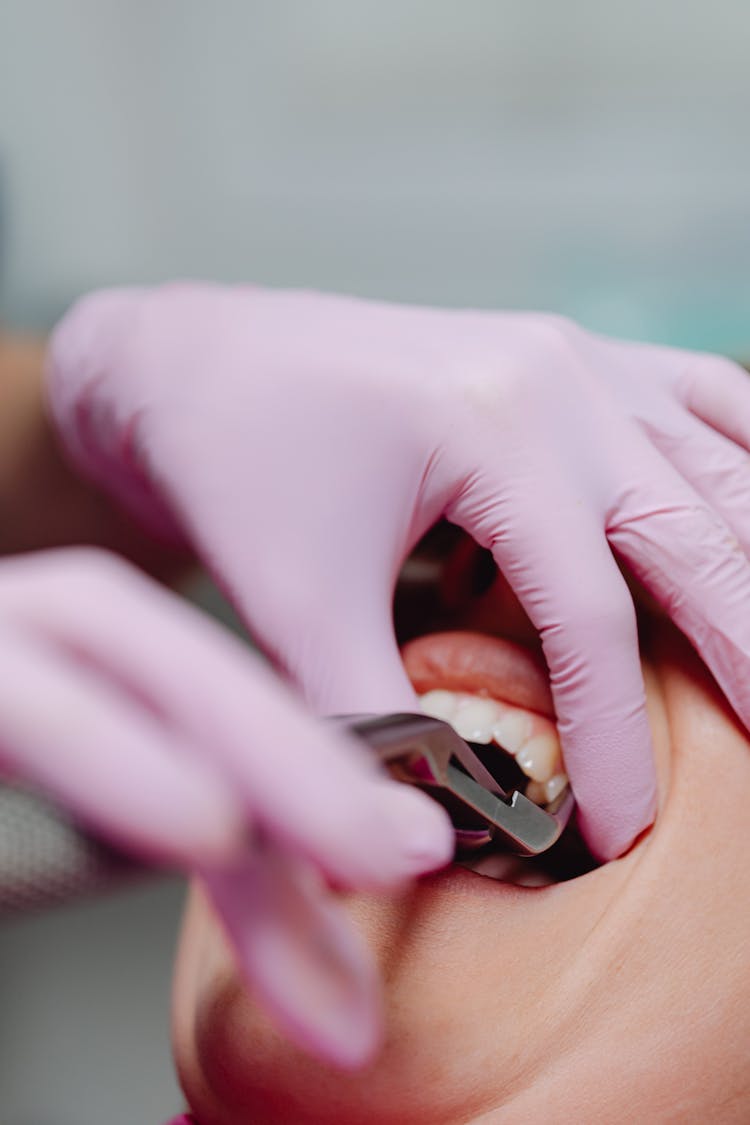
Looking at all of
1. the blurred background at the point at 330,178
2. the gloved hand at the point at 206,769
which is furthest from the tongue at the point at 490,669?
the blurred background at the point at 330,178

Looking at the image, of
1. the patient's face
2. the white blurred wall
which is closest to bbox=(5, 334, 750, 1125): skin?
the patient's face

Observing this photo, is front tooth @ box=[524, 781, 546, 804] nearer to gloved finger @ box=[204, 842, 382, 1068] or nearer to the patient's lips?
the patient's lips

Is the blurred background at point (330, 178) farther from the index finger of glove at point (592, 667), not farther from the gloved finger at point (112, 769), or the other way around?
the gloved finger at point (112, 769)

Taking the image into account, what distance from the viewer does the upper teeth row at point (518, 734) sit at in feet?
3.20

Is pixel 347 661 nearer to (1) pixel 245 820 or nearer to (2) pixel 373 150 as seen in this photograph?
(1) pixel 245 820

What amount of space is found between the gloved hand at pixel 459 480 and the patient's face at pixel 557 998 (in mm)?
57

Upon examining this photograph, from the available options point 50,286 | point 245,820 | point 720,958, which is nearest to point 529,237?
point 50,286

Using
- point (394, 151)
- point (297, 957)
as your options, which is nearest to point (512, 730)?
point (297, 957)

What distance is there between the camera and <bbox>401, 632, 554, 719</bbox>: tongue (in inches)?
39.6

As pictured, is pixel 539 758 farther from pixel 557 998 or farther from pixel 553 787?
pixel 557 998

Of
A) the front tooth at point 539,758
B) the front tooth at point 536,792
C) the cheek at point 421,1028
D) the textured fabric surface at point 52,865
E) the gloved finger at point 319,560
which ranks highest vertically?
the textured fabric surface at point 52,865

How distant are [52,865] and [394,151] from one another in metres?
1.50

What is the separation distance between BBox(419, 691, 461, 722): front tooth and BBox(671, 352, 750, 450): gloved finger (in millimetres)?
353

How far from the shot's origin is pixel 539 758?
0.98 meters
